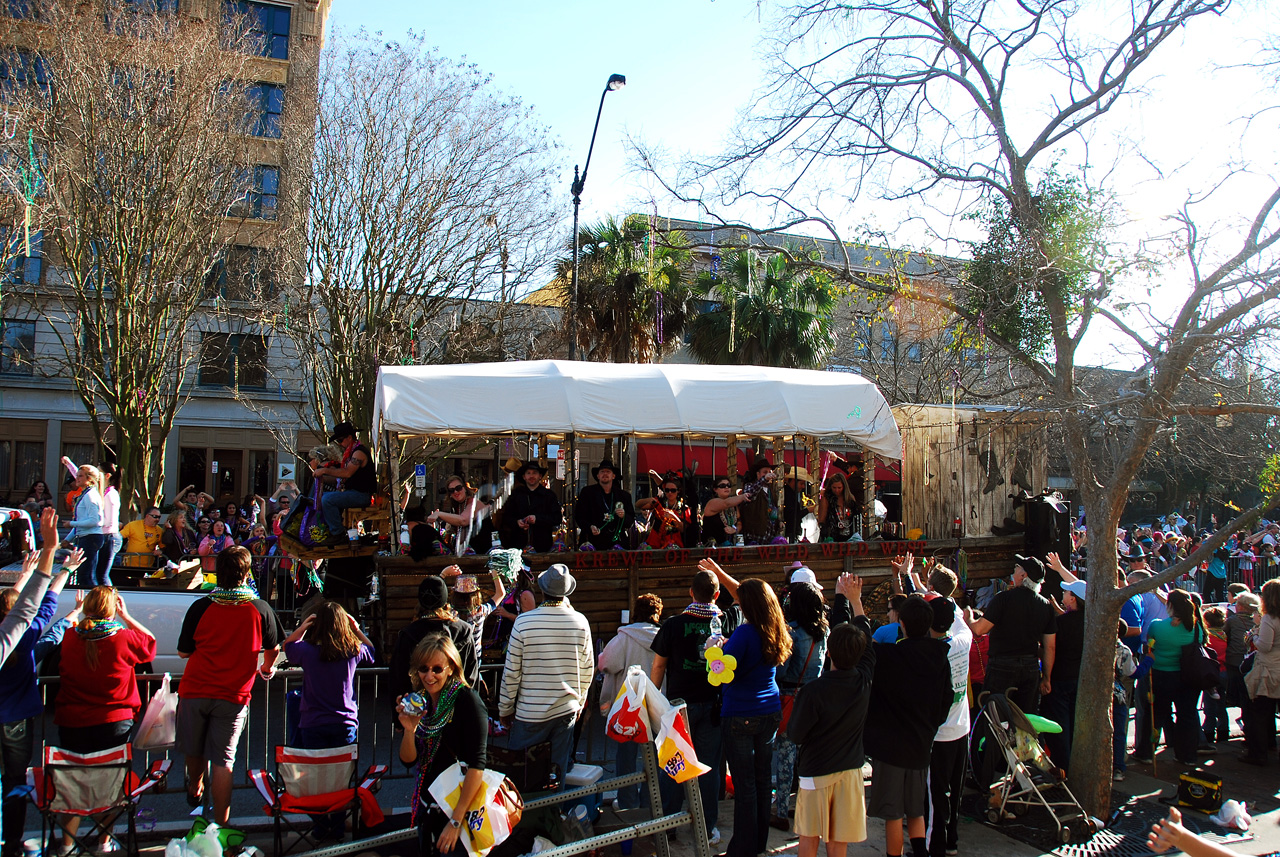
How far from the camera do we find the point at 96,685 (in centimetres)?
504

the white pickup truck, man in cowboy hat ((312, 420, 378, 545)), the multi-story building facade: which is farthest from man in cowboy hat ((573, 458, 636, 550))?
the multi-story building facade

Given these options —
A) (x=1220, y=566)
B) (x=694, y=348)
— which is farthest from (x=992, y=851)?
(x=694, y=348)

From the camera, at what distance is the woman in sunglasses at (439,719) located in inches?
160

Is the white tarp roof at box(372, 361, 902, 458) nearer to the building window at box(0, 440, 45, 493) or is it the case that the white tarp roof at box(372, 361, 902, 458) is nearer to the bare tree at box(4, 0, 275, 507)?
the bare tree at box(4, 0, 275, 507)

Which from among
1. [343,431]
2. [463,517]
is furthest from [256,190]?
[463,517]

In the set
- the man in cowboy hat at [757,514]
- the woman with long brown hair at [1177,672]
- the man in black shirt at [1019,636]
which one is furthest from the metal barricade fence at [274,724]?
the woman with long brown hair at [1177,672]

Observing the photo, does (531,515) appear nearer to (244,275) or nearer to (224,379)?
(244,275)

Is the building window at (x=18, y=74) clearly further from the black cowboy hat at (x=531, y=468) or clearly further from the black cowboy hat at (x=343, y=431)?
the black cowboy hat at (x=531, y=468)

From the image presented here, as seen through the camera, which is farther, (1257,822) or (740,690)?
(1257,822)

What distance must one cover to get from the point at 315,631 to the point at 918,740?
3.67 m

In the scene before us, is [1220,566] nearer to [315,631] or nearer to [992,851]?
[992,851]

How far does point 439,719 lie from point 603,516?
6027 millimetres

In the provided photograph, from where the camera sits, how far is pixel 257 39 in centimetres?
1956

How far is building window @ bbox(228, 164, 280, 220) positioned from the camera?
18.4 m
